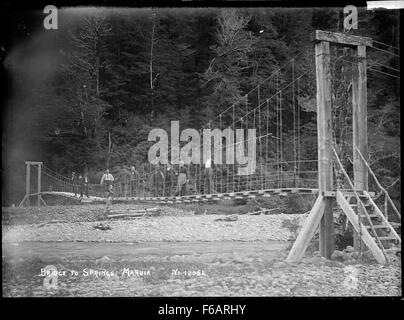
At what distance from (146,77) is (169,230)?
5.41ft

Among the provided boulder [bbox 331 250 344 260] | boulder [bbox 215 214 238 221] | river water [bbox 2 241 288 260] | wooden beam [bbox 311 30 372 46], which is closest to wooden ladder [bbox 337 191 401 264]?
boulder [bbox 331 250 344 260]

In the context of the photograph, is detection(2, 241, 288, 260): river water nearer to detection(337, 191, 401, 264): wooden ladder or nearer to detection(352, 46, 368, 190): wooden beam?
detection(337, 191, 401, 264): wooden ladder

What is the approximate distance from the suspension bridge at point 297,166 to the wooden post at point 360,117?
1cm

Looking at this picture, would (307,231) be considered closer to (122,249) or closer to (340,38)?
(122,249)

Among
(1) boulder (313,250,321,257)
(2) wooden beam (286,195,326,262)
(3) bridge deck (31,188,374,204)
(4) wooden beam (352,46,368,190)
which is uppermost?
(4) wooden beam (352,46,368,190)

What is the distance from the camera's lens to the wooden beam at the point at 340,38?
548 centimetres

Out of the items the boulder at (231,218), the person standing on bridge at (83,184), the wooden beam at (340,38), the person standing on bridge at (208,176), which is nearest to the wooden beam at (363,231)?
the boulder at (231,218)

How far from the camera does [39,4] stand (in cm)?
547

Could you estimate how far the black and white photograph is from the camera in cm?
541

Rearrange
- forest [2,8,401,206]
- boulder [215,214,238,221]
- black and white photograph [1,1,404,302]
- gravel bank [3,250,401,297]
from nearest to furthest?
1. gravel bank [3,250,401,297]
2. black and white photograph [1,1,404,302]
3. forest [2,8,401,206]
4. boulder [215,214,238,221]

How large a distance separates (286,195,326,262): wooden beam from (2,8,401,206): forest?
0.54 meters

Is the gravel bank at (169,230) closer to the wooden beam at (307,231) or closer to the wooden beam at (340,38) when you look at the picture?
the wooden beam at (307,231)

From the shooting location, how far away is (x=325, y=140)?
5527mm

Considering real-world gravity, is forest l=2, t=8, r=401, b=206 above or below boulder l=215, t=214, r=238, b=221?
above
